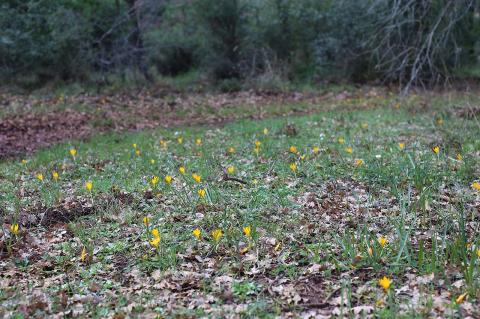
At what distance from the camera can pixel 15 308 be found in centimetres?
406

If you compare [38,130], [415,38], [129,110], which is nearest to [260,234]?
[38,130]

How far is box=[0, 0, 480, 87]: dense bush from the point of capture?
715 inches

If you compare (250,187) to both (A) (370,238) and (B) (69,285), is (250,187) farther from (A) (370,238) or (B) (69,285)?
(B) (69,285)

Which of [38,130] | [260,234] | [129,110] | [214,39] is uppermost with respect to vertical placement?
[214,39]

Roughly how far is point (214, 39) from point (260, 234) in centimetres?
1535

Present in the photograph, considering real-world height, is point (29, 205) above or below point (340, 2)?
below

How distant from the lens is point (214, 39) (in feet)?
64.6

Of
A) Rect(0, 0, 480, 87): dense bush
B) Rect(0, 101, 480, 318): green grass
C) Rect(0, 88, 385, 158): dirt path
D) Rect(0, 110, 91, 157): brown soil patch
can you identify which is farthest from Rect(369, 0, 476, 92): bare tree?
Rect(0, 110, 91, 157): brown soil patch

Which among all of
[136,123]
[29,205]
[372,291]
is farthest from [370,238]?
[136,123]

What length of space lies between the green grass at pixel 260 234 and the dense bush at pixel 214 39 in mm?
10456

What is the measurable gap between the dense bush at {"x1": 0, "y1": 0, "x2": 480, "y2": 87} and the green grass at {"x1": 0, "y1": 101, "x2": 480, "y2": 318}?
10456mm

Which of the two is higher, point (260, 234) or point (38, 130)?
point (260, 234)

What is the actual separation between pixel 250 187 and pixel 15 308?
3.24 meters

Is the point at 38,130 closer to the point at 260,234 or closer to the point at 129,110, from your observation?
the point at 129,110
